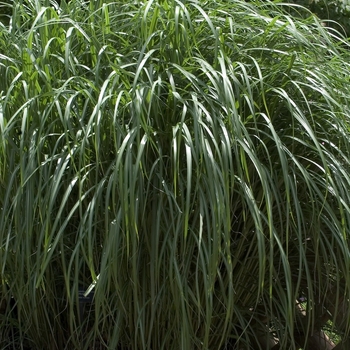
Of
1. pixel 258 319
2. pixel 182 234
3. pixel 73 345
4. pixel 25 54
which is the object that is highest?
pixel 25 54

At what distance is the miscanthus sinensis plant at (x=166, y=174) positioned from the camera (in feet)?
7.32

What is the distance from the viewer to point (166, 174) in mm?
2371

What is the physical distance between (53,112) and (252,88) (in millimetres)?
693

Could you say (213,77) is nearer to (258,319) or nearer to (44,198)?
(44,198)

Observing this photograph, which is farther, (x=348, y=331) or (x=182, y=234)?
(x=348, y=331)

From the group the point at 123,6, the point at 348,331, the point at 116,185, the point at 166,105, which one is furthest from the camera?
the point at 123,6

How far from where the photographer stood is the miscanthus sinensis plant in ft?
7.32

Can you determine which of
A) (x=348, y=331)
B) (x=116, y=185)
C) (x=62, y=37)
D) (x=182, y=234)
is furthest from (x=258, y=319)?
(x=62, y=37)

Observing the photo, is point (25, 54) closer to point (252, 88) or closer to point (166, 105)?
point (166, 105)

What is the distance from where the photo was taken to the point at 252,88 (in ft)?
8.30

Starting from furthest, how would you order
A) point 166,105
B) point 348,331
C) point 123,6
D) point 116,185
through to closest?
1. point 123,6
2. point 348,331
3. point 166,105
4. point 116,185

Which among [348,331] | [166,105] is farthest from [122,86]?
[348,331]

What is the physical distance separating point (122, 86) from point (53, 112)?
0.84 feet

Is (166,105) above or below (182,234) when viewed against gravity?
above
